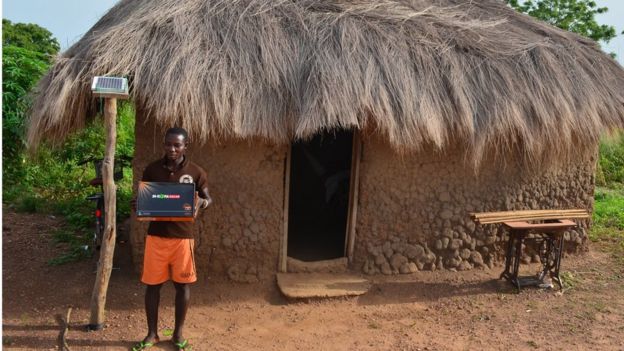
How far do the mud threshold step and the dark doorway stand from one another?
1.13m

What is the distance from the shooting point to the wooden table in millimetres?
4910

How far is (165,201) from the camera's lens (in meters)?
3.41

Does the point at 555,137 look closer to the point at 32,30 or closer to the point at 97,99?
the point at 97,99

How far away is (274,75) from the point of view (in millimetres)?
4570

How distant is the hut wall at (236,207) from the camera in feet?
15.5

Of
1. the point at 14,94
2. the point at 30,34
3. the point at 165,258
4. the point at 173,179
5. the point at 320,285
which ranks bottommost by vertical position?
the point at 320,285

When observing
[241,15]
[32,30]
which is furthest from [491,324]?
[32,30]

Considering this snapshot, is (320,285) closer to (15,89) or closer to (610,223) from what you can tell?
(610,223)

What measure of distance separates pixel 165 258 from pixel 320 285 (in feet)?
5.77

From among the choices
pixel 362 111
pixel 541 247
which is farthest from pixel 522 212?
pixel 362 111

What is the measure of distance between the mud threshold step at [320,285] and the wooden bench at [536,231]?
1295 millimetres

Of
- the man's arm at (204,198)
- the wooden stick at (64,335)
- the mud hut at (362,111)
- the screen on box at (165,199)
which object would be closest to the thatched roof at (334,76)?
the mud hut at (362,111)

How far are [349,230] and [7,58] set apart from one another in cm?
705

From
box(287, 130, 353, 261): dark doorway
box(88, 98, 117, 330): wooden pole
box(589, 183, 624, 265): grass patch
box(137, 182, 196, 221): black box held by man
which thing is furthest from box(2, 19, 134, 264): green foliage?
box(589, 183, 624, 265): grass patch
